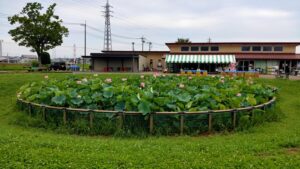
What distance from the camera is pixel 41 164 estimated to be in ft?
13.3

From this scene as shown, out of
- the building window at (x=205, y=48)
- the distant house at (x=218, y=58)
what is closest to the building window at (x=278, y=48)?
the distant house at (x=218, y=58)

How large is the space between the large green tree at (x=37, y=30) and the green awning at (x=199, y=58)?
576 inches

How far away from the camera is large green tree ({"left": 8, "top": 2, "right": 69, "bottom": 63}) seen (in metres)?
35.5

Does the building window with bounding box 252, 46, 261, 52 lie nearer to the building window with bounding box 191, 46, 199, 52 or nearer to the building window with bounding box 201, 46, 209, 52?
the building window with bounding box 201, 46, 209, 52

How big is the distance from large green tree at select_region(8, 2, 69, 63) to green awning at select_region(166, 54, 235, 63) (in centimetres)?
1462

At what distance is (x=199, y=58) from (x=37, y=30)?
19810 millimetres

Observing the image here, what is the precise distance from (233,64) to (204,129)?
87.6ft

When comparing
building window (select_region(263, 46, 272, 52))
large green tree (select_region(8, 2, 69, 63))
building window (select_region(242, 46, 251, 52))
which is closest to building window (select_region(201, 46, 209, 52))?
building window (select_region(242, 46, 251, 52))

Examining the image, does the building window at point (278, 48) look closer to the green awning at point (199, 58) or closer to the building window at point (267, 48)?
the building window at point (267, 48)

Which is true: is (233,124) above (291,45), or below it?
below

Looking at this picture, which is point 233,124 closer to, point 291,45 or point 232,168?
point 232,168

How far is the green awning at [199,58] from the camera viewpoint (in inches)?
1348

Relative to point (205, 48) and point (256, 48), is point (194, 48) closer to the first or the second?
point (205, 48)

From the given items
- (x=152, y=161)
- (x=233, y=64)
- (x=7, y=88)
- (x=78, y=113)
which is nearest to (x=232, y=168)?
(x=152, y=161)
